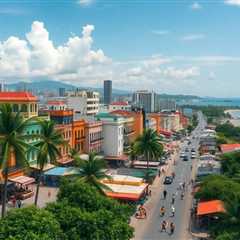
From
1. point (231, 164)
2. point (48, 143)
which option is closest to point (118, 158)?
point (231, 164)

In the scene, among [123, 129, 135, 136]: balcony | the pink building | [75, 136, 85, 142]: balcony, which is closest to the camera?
[75, 136, 85, 142]: balcony

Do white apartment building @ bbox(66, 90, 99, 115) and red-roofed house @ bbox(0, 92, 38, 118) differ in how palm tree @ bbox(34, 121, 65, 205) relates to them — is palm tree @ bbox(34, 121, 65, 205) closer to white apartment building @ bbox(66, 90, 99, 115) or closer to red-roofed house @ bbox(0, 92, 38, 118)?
red-roofed house @ bbox(0, 92, 38, 118)

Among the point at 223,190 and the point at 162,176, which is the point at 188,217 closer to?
the point at 223,190

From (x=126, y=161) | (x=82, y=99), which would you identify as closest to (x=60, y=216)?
(x=126, y=161)

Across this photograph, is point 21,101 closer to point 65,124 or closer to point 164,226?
point 65,124

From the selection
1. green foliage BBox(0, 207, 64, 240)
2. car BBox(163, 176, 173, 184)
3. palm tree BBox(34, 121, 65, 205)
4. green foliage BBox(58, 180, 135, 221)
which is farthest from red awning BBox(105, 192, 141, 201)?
green foliage BBox(0, 207, 64, 240)

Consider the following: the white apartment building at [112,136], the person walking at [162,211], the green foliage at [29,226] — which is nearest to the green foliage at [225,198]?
the person walking at [162,211]

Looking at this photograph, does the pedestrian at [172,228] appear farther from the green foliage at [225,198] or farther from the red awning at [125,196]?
the red awning at [125,196]
